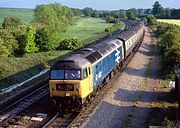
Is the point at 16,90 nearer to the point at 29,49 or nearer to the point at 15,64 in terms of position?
the point at 15,64

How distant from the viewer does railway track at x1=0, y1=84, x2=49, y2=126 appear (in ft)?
64.2

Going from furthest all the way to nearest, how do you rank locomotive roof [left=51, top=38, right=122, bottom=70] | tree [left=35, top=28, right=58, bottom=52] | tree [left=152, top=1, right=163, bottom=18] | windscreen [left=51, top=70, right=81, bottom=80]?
tree [left=152, top=1, right=163, bottom=18], tree [left=35, top=28, right=58, bottom=52], locomotive roof [left=51, top=38, right=122, bottom=70], windscreen [left=51, top=70, right=81, bottom=80]

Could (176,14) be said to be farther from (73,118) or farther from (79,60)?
(73,118)

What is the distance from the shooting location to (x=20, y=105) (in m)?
22.4

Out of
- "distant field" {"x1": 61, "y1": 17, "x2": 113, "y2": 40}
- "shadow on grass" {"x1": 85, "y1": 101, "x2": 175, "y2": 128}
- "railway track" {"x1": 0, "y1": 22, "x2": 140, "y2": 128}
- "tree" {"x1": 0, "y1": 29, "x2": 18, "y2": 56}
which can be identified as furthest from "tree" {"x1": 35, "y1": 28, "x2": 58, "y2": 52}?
"shadow on grass" {"x1": 85, "y1": 101, "x2": 175, "y2": 128}

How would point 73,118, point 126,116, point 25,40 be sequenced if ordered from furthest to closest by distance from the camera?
point 25,40 < point 126,116 < point 73,118

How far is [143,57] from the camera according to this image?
4503cm

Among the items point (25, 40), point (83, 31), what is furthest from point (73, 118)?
point (83, 31)

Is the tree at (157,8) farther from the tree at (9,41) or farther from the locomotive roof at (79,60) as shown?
the locomotive roof at (79,60)

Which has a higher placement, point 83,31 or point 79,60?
point 79,60

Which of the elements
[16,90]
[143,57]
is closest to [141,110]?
[16,90]

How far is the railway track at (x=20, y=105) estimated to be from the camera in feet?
64.2

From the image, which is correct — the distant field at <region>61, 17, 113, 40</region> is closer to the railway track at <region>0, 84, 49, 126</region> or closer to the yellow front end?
the railway track at <region>0, 84, 49, 126</region>

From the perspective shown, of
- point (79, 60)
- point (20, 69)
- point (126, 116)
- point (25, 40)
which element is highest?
point (79, 60)
